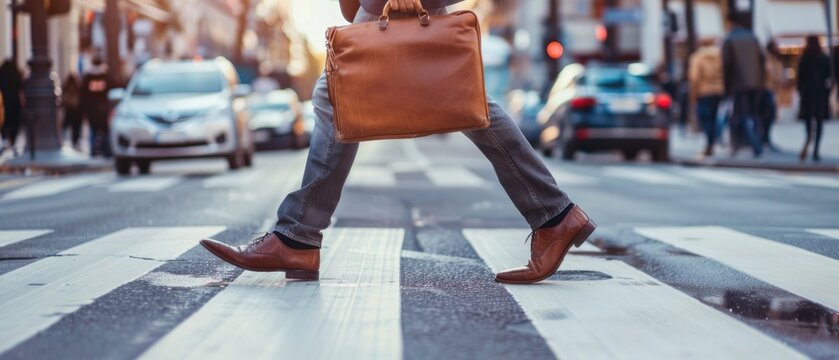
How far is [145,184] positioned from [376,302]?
32.4 feet

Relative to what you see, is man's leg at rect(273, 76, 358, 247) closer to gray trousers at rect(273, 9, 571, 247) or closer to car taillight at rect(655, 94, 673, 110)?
gray trousers at rect(273, 9, 571, 247)

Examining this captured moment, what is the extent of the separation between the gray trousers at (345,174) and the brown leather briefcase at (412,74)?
8.0 inches

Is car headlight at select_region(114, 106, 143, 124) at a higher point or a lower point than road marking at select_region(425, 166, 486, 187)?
higher

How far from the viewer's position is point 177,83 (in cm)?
1847

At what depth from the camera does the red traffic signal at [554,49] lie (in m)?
33.3

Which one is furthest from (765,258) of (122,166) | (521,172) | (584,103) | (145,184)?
(584,103)

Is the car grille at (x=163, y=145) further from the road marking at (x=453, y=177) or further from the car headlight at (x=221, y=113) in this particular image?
the road marking at (x=453, y=177)

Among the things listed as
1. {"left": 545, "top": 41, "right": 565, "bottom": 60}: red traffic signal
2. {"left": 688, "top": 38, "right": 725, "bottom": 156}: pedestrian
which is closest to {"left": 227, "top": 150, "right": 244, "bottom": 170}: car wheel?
{"left": 688, "top": 38, "right": 725, "bottom": 156}: pedestrian

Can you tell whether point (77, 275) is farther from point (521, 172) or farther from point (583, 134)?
point (583, 134)

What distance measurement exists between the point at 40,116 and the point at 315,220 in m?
14.9

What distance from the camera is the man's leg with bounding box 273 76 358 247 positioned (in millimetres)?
5164

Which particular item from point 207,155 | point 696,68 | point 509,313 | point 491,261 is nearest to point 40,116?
point 207,155

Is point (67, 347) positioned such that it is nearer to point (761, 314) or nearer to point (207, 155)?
point (761, 314)

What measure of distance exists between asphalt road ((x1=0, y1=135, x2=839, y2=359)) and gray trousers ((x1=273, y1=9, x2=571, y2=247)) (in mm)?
260
